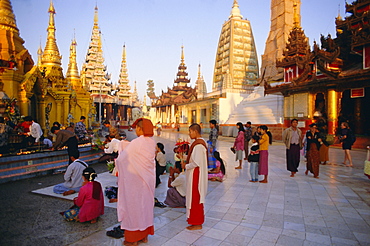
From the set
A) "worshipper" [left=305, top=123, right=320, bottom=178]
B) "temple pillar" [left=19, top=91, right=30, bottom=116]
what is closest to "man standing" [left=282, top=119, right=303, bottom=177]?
"worshipper" [left=305, top=123, right=320, bottom=178]

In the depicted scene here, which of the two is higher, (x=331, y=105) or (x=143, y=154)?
(x=331, y=105)

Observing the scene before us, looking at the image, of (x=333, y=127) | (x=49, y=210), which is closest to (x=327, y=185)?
(x=49, y=210)

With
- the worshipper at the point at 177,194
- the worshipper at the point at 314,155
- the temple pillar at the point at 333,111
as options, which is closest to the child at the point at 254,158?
the worshipper at the point at 314,155

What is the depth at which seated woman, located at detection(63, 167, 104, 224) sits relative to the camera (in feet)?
13.4

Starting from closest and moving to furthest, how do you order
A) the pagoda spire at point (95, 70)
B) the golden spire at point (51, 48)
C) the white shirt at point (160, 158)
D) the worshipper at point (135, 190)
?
the worshipper at point (135, 190) → the white shirt at point (160, 158) → the golden spire at point (51, 48) → the pagoda spire at point (95, 70)

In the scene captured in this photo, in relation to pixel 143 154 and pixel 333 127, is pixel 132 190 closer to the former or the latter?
pixel 143 154

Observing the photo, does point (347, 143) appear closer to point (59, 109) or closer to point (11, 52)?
point (11, 52)

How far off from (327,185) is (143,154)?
5.60 metres

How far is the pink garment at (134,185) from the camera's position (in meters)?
3.37

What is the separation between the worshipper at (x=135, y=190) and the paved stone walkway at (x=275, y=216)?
0.26m

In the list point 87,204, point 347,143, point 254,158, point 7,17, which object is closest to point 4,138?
point 87,204

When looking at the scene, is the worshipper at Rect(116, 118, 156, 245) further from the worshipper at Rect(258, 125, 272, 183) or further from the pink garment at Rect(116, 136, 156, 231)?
the worshipper at Rect(258, 125, 272, 183)

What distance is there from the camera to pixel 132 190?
3.39m

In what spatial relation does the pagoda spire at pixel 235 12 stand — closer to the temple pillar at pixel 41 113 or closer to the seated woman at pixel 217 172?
the temple pillar at pixel 41 113
